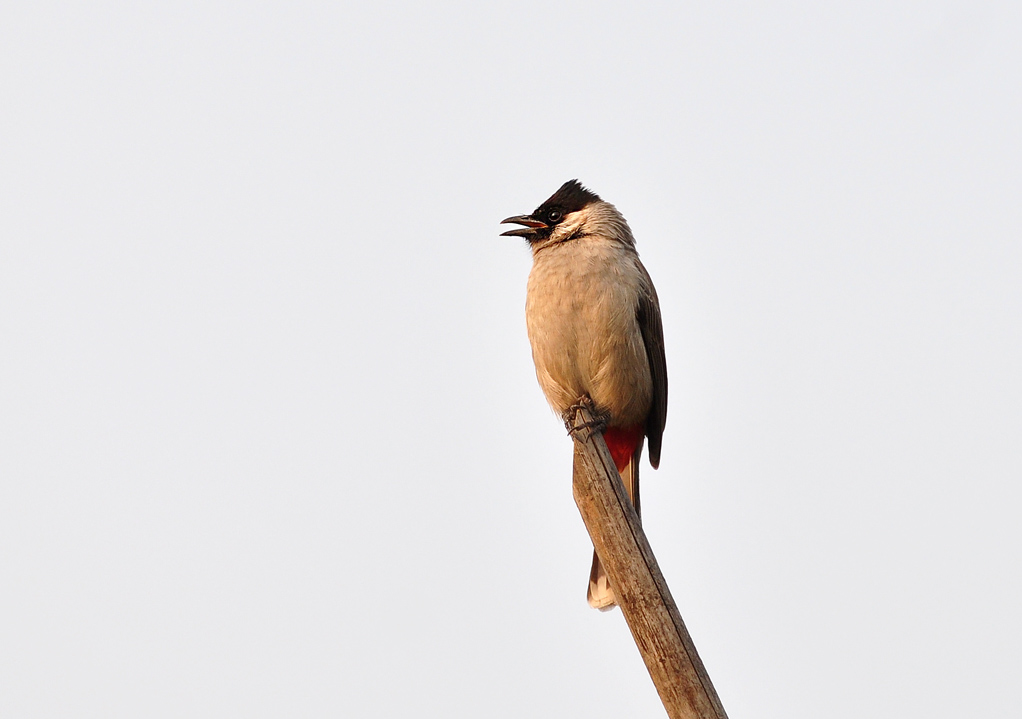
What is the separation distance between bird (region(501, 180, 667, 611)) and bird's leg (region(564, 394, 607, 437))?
1 centimetres

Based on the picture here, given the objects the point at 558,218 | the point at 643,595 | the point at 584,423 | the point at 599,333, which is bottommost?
the point at 643,595

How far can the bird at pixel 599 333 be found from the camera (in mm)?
4801

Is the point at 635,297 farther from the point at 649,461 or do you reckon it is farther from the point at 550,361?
the point at 649,461

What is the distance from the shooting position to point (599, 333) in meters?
4.79

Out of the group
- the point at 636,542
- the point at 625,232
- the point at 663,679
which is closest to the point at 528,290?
the point at 625,232

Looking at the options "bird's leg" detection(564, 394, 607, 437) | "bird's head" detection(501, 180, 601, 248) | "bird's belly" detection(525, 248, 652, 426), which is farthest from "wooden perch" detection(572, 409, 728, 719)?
"bird's head" detection(501, 180, 601, 248)

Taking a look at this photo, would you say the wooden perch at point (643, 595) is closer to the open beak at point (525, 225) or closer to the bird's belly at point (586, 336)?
the bird's belly at point (586, 336)

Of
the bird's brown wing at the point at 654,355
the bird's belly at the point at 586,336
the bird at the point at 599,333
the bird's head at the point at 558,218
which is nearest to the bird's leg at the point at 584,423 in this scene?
the bird at the point at 599,333

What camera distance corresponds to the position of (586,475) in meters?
3.58

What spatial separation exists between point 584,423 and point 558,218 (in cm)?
165

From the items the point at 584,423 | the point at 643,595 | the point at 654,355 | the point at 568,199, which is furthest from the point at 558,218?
the point at 643,595

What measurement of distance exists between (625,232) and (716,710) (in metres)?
3.12

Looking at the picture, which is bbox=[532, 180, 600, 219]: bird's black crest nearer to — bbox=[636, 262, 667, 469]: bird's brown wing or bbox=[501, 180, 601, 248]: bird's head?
bbox=[501, 180, 601, 248]: bird's head

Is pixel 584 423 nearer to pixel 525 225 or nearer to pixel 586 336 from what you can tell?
pixel 586 336
